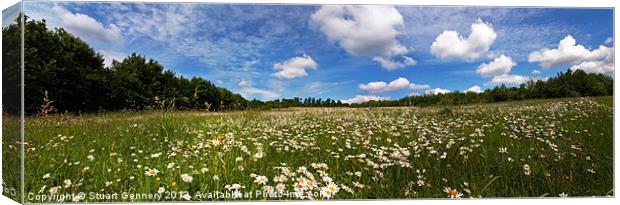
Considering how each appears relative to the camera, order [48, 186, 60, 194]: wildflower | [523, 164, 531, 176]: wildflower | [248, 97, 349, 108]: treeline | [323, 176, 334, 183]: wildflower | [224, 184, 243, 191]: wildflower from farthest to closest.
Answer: [248, 97, 349, 108]: treeline, [523, 164, 531, 176]: wildflower, [323, 176, 334, 183]: wildflower, [224, 184, 243, 191]: wildflower, [48, 186, 60, 194]: wildflower

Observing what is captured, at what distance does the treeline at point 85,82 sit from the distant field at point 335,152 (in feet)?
0.49

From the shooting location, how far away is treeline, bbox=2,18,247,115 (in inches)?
195

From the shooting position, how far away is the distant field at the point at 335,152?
496 cm

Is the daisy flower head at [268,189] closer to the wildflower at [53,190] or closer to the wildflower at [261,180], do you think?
the wildflower at [261,180]

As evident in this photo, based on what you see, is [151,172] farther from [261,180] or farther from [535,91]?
[535,91]

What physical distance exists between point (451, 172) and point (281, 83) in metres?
2.11

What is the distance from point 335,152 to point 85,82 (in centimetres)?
292

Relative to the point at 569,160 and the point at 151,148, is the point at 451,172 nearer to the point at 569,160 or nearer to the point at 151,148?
the point at 569,160

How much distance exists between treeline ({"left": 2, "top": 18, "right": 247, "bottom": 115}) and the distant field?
5.9 inches

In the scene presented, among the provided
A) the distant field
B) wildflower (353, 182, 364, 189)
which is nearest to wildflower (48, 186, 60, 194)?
the distant field

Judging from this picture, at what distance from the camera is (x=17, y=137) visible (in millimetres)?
4980

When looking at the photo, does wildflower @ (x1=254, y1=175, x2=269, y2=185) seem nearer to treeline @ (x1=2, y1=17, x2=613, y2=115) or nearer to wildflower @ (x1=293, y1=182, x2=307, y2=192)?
wildflower @ (x1=293, y1=182, x2=307, y2=192)

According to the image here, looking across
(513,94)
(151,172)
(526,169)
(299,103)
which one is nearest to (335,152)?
(299,103)

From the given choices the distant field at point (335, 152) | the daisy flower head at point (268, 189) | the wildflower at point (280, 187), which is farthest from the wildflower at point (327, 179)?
the daisy flower head at point (268, 189)
